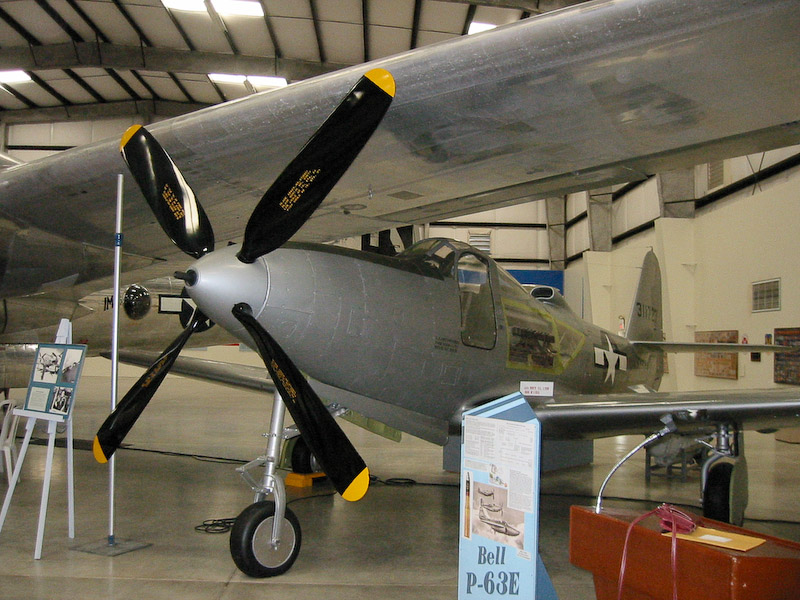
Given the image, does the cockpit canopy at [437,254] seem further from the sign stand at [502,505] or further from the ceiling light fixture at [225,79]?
the ceiling light fixture at [225,79]

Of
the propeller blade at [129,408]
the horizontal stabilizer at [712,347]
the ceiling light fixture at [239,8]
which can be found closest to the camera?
the propeller blade at [129,408]

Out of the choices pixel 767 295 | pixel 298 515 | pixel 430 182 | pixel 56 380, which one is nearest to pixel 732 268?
pixel 767 295

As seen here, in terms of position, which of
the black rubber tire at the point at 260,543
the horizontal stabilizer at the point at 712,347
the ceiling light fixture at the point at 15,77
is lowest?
the black rubber tire at the point at 260,543

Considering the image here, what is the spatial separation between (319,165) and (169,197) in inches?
40.2

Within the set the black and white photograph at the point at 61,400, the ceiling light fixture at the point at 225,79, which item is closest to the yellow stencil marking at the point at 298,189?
the black and white photograph at the point at 61,400

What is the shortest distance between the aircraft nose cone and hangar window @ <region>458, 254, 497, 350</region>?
182 centimetres

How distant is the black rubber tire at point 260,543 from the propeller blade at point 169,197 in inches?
59.5

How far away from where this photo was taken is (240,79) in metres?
18.7

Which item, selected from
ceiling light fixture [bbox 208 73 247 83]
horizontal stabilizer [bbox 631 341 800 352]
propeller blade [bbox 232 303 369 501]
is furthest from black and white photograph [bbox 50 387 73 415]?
ceiling light fixture [bbox 208 73 247 83]

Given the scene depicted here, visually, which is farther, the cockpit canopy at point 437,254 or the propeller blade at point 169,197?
the cockpit canopy at point 437,254

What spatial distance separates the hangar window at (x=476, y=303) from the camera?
16.1 feet

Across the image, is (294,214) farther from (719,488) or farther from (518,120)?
(719,488)

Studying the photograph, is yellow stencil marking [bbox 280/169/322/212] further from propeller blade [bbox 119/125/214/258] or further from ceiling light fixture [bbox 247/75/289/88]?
ceiling light fixture [bbox 247/75/289/88]

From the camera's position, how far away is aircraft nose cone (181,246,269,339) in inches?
133
